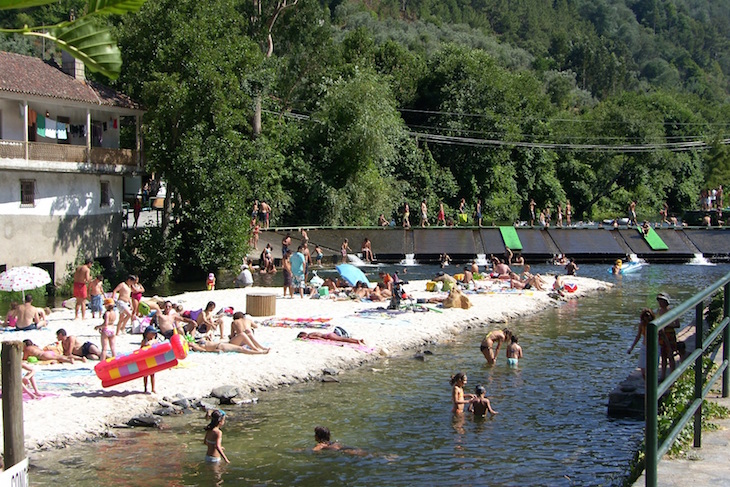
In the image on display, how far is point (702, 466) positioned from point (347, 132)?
52.5 metres

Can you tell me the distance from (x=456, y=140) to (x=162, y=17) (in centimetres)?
3579

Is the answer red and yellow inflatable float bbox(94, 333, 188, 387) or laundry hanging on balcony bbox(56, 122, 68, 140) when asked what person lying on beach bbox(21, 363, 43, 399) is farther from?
laundry hanging on balcony bbox(56, 122, 68, 140)

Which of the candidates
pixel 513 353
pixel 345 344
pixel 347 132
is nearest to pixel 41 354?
pixel 345 344

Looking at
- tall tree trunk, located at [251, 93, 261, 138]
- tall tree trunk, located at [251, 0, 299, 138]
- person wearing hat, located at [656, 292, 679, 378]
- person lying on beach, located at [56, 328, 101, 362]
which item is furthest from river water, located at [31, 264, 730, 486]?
tall tree trunk, located at [251, 0, 299, 138]

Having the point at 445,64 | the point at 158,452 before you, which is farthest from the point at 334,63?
the point at 158,452

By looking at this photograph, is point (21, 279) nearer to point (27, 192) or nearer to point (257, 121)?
point (27, 192)

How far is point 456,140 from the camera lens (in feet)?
237

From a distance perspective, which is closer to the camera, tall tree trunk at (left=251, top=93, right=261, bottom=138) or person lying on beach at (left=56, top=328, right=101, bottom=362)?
person lying on beach at (left=56, top=328, right=101, bottom=362)

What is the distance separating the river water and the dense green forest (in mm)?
19091

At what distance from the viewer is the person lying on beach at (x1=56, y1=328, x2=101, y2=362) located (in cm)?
2206

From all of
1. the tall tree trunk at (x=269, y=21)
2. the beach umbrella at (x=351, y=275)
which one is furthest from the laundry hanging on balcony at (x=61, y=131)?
the tall tree trunk at (x=269, y=21)

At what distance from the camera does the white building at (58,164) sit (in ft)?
119

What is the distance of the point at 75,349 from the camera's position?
22.2 metres

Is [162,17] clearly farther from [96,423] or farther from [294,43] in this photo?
[96,423]
